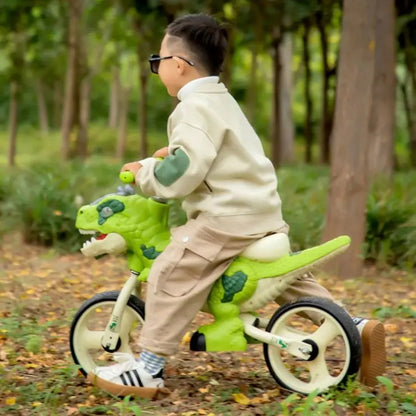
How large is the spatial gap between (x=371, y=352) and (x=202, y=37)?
5.28 ft

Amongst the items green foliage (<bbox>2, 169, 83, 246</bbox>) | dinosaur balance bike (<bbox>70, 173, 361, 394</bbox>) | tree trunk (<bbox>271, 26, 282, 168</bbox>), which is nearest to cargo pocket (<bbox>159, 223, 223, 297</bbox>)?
dinosaur balance bike (<bbox>70, 173, 361, 394</bbox>)

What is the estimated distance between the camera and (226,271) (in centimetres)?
372

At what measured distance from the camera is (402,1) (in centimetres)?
1429

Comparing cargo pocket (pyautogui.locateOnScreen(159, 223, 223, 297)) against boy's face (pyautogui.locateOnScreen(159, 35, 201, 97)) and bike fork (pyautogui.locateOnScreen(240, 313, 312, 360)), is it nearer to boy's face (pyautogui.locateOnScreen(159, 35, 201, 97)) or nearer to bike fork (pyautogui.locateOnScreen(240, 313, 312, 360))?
bike fork (pyautogui.locateOnScreen(240, 313, 312, 360))

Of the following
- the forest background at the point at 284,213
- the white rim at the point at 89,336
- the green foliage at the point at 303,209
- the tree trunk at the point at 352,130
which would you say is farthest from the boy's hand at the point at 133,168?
the green foliage at the point at 303,209

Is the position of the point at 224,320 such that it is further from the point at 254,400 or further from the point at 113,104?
the point at 113,104

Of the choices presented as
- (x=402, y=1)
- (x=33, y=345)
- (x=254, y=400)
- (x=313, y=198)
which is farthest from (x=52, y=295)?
(x=402, y=1)

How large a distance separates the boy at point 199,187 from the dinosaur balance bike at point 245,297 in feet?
0.35

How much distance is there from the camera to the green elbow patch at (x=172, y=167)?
351 cm

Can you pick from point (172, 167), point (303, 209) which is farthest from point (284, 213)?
point (172, 167)

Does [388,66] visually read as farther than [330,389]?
Yes

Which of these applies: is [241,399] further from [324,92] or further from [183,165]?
[324,92]

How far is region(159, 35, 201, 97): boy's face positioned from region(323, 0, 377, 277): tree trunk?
344 cm

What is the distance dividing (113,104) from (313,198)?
85.5ft
